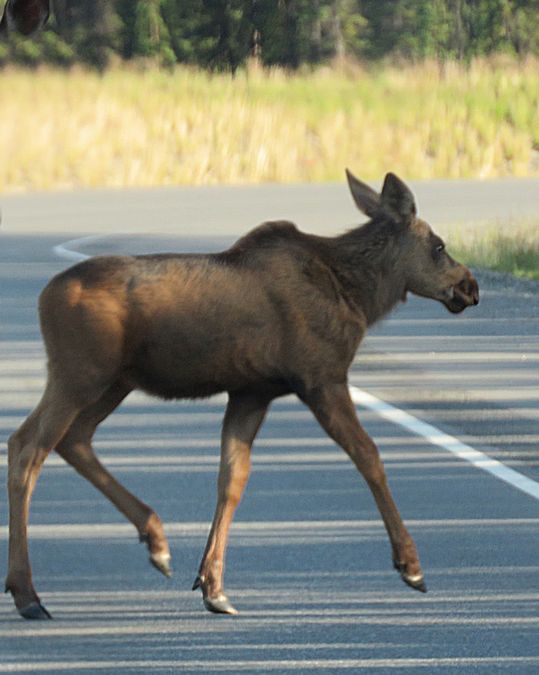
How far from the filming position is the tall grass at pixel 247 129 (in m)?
48.7

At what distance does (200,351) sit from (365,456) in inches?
25.6

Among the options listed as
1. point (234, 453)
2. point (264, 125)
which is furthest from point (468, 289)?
point (264, 125)

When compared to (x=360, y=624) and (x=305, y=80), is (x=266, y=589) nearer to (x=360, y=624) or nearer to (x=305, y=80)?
(x=360, y=624)

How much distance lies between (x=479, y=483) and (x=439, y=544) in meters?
1.53

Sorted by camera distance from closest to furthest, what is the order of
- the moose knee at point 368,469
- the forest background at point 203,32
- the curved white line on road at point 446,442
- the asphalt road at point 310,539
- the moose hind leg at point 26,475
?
the asphalt road at point 310,539 → the moose hind leg at point 26,475 → the moose knee at point 368,469 → the curved white line on road at point 446,442 → the forest background at point 203,32

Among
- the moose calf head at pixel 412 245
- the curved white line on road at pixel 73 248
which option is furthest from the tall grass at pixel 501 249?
the moose calf head at pixel 412 245

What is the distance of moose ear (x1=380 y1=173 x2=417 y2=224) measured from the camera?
829 centimetres

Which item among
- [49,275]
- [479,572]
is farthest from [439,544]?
[49,275]

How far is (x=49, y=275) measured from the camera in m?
23.2

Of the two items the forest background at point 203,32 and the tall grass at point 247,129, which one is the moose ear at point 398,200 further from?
the forest background at point 203,32

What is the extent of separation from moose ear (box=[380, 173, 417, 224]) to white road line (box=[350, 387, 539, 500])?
238cm

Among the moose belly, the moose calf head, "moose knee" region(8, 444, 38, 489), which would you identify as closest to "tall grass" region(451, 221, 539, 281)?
the moose calf head

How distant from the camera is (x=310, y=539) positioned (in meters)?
9.44

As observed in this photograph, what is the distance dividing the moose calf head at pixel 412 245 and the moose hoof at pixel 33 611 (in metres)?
1.72
